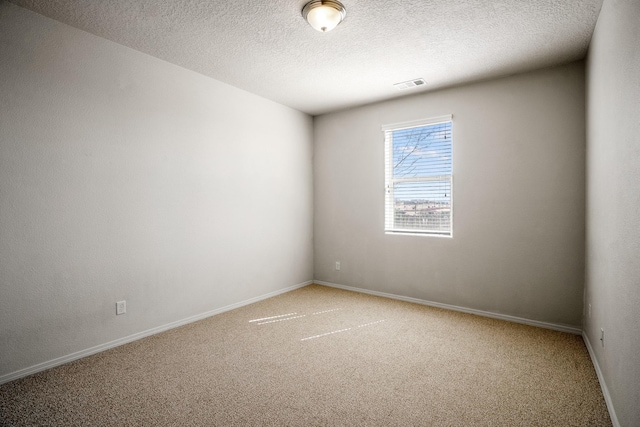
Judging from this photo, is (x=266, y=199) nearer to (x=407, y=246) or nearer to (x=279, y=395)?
(x=407, y=246)

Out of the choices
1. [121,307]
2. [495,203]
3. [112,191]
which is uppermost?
[112,191]

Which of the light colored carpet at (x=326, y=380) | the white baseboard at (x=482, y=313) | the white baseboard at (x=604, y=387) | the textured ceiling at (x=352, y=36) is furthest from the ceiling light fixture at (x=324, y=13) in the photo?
the white baseboard at (x=482, y=313)

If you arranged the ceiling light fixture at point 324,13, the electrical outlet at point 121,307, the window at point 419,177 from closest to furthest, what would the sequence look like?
the ceiling light fixture at point 324,13 → the electrical outlet at point 121,307 → the window at point 419,177

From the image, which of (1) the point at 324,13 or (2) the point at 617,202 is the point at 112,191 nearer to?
(1) the point at 324,13

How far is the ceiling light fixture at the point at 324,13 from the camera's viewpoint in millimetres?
2254

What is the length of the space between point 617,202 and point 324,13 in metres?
2.15

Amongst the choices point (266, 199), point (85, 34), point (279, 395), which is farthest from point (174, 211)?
point (279, 395)

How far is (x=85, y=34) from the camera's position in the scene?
8.87 ft

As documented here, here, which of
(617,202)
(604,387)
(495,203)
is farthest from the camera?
(495,203)

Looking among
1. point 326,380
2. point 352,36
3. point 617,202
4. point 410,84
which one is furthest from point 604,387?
point 410,84

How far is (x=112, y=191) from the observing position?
287 cm

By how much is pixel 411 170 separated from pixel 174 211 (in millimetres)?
2787

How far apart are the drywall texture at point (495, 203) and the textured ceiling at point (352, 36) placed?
357mm

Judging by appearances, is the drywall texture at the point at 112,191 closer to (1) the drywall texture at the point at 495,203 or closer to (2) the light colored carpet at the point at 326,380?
(2) the light colored carpet at the point at 326,380
